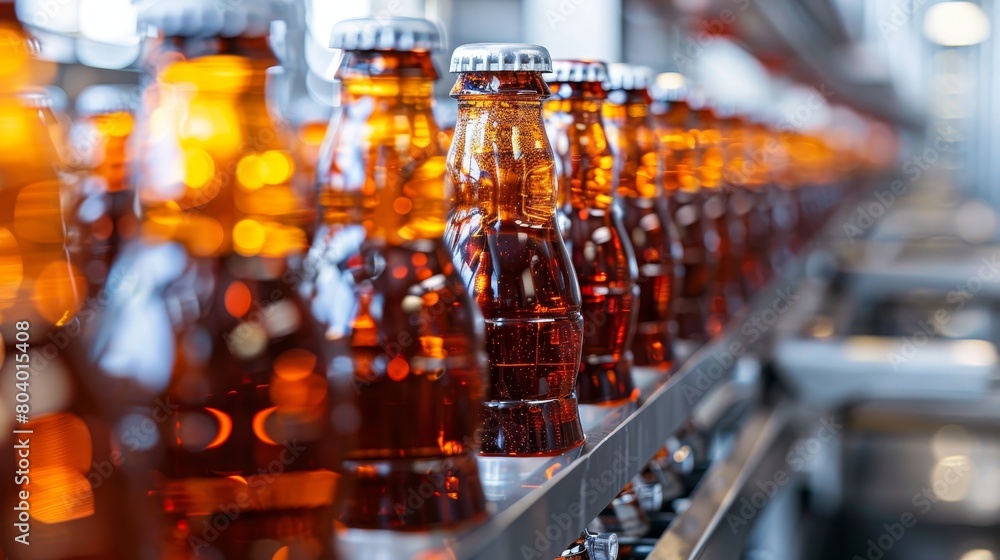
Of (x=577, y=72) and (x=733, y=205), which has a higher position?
(x=577, y=72)

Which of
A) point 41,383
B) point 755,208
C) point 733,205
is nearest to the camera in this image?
point 41,383

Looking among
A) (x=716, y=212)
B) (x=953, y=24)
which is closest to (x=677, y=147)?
(x=716, y=212)

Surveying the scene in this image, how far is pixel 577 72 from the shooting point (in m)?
0.82

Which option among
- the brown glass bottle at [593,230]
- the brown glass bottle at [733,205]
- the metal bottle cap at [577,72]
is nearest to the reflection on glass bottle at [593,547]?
the brown glass bottle at [593,230]

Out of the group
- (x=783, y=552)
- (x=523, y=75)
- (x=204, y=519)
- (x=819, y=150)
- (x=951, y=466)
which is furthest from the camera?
(x=819, y=150)

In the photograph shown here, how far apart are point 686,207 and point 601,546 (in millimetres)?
592

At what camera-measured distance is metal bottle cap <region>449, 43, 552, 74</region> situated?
606mm

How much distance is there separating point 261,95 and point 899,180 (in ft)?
27.7

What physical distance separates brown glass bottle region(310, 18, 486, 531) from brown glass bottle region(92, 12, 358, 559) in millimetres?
57

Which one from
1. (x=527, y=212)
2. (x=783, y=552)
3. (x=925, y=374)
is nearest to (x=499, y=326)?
(x=527, y=212)

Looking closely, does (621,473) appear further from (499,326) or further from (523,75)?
(523,75)

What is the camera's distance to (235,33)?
39 cm

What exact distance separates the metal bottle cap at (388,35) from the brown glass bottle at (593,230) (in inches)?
12.4

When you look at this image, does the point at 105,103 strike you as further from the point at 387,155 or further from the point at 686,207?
the point at 686,207
